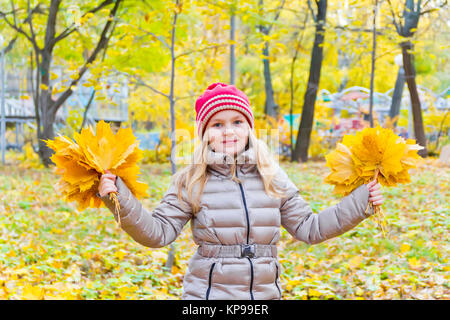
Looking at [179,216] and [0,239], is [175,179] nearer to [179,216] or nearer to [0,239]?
[179,216]

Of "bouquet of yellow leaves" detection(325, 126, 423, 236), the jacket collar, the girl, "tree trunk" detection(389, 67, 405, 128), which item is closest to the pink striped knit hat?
the girl

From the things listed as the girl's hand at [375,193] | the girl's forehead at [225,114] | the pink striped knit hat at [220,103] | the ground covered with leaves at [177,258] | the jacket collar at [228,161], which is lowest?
the ground covered with leaves at [177,258]

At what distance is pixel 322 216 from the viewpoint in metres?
1.92

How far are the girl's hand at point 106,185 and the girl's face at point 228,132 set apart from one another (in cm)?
50

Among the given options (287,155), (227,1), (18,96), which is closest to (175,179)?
(227,1)

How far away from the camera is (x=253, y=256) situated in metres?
1.85

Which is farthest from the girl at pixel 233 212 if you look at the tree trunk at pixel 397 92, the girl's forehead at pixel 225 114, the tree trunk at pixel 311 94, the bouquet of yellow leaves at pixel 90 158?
the tree trunk at pixel 397 92

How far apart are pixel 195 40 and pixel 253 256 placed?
3.32m

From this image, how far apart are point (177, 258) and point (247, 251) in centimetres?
291

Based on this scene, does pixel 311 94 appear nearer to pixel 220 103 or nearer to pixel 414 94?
pixel 414 94

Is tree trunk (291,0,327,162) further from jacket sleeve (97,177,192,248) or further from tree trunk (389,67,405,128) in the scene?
jacket sleeve (97,177,192,248)

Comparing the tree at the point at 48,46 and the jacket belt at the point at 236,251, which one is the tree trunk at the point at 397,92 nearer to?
the tree at the point at 48,46

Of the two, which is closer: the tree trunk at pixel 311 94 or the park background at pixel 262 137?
the park background at pixel 262 137

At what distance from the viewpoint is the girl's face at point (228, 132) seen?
1.96m
